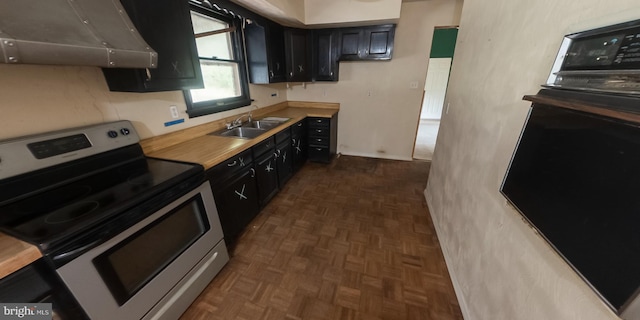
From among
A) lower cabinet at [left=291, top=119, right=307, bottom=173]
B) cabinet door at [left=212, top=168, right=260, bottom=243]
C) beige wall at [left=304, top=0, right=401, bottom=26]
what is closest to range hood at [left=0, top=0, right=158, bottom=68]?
cabinet door at [left=212, top=168, right=260, bottom=243]

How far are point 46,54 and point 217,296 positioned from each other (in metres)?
1.59

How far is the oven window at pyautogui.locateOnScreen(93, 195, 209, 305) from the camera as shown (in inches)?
40.1

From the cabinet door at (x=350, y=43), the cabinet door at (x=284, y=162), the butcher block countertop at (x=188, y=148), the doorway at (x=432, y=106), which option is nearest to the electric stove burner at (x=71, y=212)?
the butcher block countertop at (x=188, y=148)

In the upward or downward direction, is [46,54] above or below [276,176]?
above

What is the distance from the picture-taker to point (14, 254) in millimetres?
740

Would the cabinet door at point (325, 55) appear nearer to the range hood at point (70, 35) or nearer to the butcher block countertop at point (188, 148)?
the butcher block countertop at point (188, 148)

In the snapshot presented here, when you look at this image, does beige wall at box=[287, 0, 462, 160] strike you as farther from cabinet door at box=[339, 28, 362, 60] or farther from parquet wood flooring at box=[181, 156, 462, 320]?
parquet wood flooring at box=[181, 156, 462, 320]

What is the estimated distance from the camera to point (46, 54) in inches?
33.0

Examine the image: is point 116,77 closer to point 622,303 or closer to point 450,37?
point 622,303

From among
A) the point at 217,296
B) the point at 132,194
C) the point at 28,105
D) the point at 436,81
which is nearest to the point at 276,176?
the point at 217,296

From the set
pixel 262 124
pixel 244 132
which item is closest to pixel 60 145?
pixel 244 132

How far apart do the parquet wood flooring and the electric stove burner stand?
0.92 meters

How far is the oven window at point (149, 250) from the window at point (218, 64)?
3.61 ft

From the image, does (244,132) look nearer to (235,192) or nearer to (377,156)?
(235,192)
